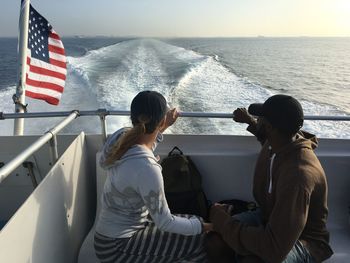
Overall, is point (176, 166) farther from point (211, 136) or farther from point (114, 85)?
point (114, 85)

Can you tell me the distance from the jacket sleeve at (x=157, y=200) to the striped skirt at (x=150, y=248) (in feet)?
0.57

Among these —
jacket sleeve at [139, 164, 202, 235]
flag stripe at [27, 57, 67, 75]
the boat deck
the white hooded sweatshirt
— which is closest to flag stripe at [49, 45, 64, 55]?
flag stripe at [27, 57, 67, 75]

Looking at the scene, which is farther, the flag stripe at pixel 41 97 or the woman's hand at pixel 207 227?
the flag stripe at pixel 41 97

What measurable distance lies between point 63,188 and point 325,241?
4.36 ft

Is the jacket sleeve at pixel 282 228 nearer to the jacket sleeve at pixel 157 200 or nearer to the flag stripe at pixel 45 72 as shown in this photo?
the jacket sleeve at pixel 157 200

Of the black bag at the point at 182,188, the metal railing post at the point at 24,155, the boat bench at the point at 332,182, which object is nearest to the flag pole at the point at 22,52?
the metal railing post at the point at 24,155

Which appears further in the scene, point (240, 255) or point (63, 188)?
point (63, 188)

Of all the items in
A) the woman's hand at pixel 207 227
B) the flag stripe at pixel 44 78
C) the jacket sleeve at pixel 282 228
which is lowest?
the woman's hand at pixel 207 227

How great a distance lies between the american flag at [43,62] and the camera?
348cm

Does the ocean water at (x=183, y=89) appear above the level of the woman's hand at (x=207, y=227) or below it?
below

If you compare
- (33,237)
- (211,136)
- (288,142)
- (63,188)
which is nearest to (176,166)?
(211,136)

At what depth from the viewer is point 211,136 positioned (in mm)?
2830

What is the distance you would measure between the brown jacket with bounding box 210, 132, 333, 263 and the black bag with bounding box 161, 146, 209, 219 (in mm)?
559

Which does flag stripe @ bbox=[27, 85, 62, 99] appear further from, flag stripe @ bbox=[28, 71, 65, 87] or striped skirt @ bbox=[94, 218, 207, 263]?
striped skirt @ bbox=[94, 218, 207, 263]
